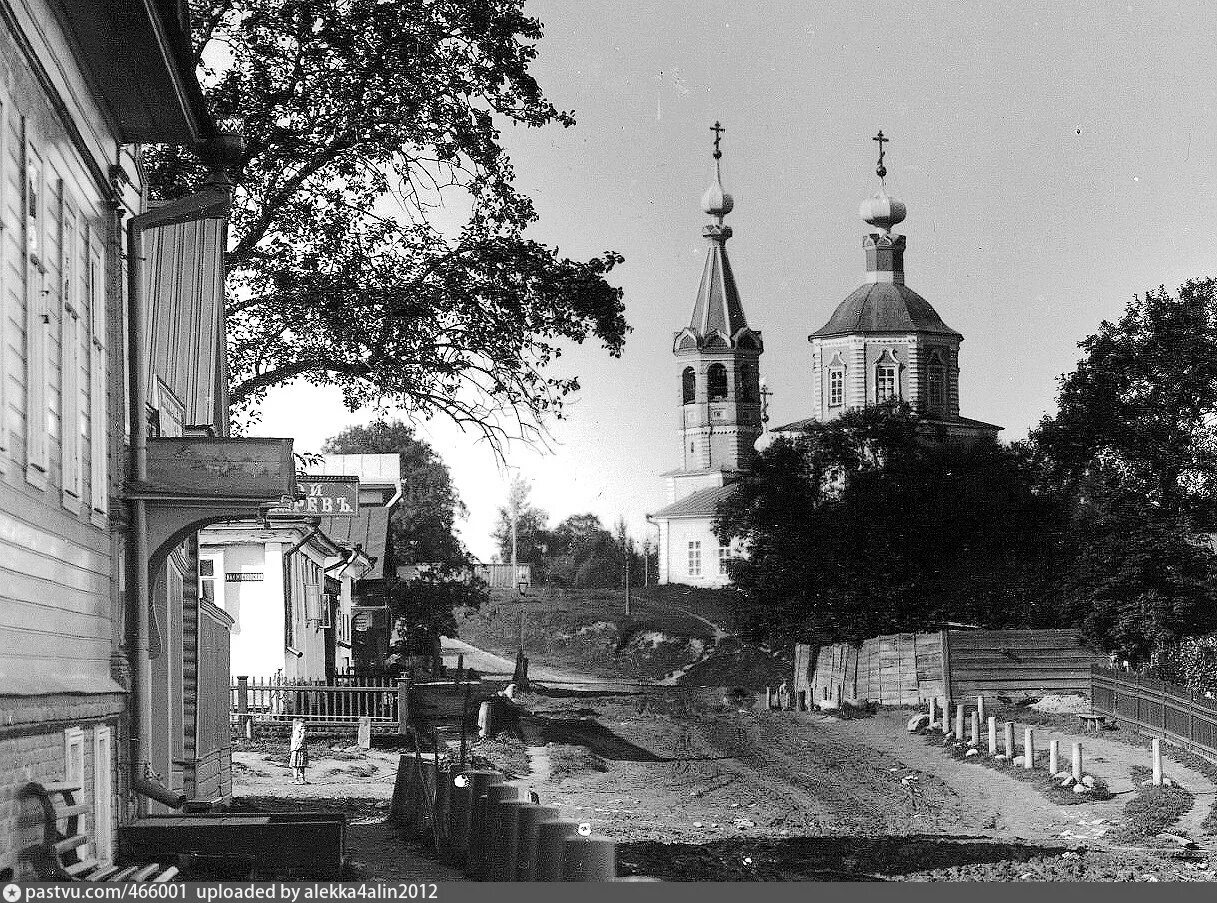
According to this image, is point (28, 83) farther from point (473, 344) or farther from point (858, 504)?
point (858, 504)

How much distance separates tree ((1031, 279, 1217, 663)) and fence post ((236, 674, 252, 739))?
83.2ft

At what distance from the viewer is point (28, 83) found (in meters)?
10.1

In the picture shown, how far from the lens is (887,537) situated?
5359 cm

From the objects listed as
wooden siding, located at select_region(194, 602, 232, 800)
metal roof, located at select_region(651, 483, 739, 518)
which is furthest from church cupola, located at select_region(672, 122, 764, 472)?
wooden siding, located at select_region(194, 602, 232, 800)

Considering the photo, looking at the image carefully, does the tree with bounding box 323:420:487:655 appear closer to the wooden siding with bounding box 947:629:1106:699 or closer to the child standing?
the wooden siding with bounding box 947:629:1106:699

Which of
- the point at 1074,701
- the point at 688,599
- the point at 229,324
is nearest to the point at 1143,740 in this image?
the point at 1074,701

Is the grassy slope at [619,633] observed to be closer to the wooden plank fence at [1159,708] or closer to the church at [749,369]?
the church at [749,369]

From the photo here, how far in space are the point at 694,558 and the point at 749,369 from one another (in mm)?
17048

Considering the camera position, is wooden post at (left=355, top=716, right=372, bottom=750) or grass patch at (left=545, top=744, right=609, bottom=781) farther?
wooden post at (left=355, top=716, right=372, bottom=750)

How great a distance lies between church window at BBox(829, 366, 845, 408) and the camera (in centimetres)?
10244

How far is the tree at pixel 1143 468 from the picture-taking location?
48.8m

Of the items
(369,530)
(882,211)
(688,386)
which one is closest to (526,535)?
(688,386)

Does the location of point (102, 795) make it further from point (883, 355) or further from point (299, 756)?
point (883, 355)

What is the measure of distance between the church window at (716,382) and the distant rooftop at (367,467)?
224 feet
